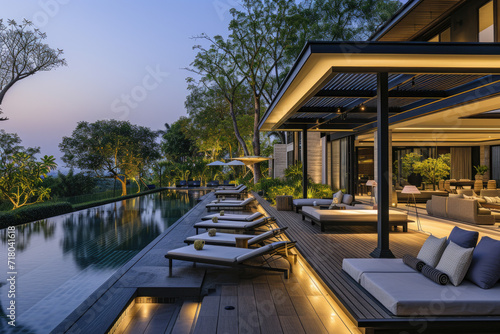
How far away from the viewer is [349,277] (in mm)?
3787

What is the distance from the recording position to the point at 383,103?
466 cm

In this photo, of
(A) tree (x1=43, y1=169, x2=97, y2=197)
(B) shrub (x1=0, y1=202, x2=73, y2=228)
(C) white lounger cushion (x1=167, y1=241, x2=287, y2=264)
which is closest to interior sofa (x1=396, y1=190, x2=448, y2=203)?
(C) white lounger cushion (x1=167, y1=241, x2=287, y2=264)

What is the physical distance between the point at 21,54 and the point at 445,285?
63.8 ft

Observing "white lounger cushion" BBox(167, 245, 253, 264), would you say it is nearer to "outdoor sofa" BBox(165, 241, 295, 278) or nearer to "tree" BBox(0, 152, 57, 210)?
"outdoor sofa" BBox(165, 241, 295, 278)

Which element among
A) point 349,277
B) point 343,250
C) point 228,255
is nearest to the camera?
point 349,277

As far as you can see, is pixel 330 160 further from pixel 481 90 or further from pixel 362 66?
pixel 362 66

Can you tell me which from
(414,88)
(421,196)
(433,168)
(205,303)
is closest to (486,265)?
(205,303)

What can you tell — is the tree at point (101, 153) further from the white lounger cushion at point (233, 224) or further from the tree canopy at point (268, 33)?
the white lounger cushion at point (233, 224)

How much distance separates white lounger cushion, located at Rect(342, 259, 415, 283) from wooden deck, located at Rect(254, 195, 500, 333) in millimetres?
84

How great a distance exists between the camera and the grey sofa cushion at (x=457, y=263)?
3057 mm

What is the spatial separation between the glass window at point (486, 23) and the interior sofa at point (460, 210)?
4123 millimetres

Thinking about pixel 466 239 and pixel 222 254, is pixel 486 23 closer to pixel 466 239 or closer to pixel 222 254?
pixel 466 239

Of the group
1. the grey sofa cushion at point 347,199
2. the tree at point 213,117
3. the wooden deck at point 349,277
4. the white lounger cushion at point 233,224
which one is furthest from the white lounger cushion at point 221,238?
the tree at point 213,117

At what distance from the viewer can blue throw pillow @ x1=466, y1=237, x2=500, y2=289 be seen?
117 inches
